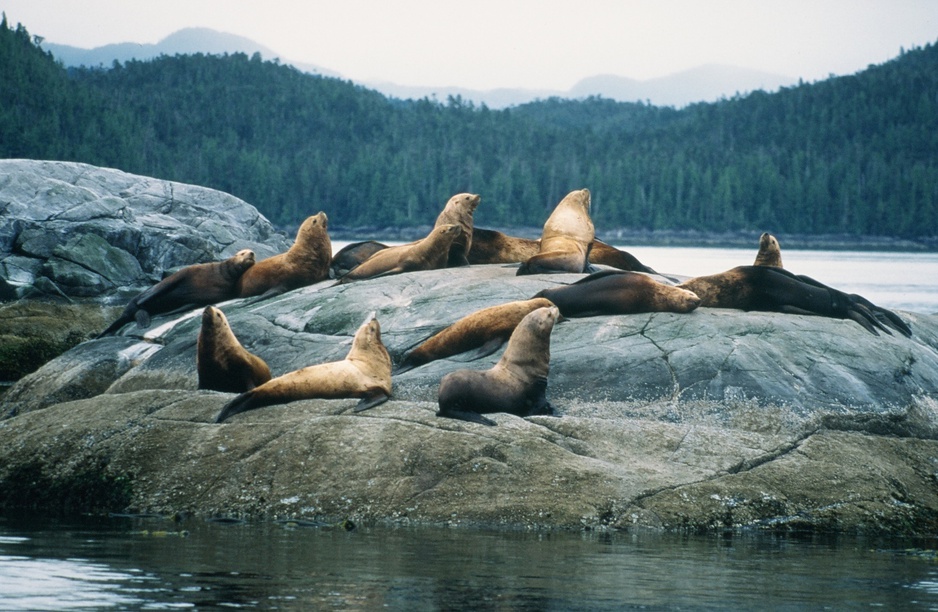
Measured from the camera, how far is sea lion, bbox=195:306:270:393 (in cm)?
1174

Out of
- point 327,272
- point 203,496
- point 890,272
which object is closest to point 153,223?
point 327,272

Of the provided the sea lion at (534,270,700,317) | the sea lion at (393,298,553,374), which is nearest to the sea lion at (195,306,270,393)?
the sea lion at (393,298,553,374)

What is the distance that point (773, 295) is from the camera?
1301 centimetres

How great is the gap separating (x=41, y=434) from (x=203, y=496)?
6.35 ft

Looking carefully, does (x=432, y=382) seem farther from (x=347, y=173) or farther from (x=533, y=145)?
(x=533, y=145)

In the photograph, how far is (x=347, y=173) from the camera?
428ft

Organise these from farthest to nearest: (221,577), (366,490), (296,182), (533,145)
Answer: (533,145) → (296,182) → (366,490) → (221,577)

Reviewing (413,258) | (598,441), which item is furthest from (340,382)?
(413,258)

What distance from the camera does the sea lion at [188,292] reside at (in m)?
15.5

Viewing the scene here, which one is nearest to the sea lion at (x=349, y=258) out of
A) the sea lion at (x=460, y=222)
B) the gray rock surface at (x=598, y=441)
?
the sea lion at (x=460, y=222)

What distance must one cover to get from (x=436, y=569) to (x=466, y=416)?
2819mm

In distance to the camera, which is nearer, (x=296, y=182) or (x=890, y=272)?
(x=890, y=272)

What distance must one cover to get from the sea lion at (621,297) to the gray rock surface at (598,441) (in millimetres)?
244

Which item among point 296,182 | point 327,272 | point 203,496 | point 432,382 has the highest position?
point 296,182
